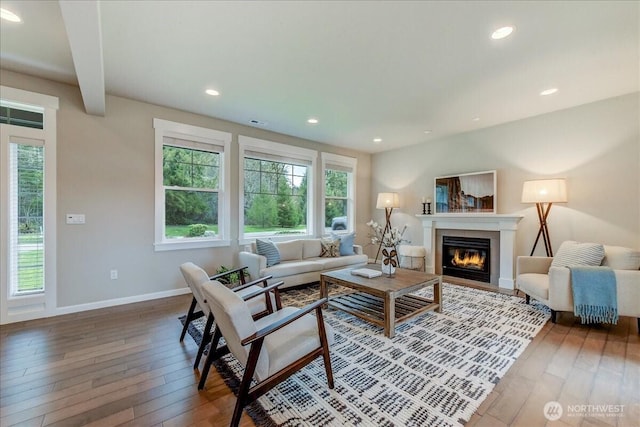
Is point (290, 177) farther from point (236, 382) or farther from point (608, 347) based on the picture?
point (608, 347)

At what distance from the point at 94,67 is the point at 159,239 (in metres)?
2.23

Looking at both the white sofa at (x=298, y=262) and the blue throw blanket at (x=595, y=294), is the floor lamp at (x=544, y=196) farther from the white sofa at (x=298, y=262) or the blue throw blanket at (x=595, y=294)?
the white sofa at (x=298, y=262)

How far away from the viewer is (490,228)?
449cm

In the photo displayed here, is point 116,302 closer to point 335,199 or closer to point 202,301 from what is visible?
point 202,301

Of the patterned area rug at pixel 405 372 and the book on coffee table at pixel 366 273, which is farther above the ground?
the book on coffee table at pixel 366 273

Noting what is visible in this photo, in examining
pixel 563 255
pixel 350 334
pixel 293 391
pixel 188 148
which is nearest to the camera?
pixel 293 391

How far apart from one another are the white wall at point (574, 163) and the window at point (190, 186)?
164 inches

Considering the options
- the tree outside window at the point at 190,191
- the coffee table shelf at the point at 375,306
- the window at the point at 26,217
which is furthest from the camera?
the tree outside window at the point at 190,191

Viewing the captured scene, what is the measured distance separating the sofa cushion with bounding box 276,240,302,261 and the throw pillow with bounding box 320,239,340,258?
1.46 feet

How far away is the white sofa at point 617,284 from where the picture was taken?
2.62 metres

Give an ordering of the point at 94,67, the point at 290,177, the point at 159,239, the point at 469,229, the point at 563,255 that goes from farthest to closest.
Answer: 1. the point at 290,177
2. the point at 469,229
3. the point at 159,239
4. the point at 563,255
5. the point at 94,67

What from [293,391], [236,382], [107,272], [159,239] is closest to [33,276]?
[107,272]

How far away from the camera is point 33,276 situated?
3111 mm

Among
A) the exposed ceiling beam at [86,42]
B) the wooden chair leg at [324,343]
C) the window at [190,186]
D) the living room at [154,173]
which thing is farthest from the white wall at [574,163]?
the exposed ceiling beam at [86,42]
